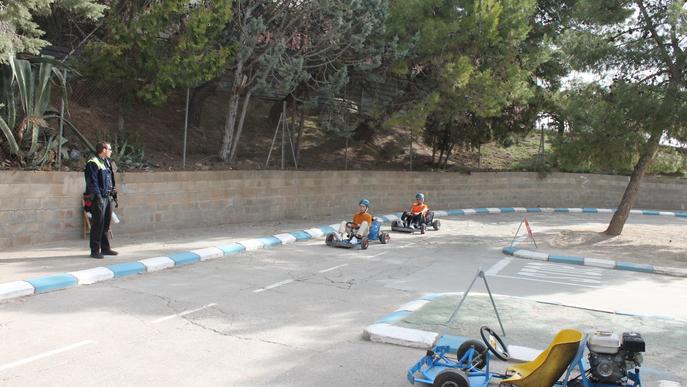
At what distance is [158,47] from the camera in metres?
15.2

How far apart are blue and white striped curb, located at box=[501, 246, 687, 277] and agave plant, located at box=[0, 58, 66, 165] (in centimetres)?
1099

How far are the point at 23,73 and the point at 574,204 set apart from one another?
27014mm

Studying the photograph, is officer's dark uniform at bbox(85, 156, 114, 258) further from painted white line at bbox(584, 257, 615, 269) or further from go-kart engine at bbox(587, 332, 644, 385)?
painted white line at bbox(584, 257, 615, 269)

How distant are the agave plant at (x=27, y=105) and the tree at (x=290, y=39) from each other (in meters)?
5.21

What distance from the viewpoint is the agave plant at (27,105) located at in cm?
1199

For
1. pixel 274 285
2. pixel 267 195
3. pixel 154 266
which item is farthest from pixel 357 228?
pixel 154 266

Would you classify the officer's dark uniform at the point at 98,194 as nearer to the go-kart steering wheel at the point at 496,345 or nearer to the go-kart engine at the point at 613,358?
the go-kart steering wheel at the point at 496,345

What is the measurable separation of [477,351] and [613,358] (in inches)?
48.9

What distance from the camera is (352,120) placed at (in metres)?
21.8

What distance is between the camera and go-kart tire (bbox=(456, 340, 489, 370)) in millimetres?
5609

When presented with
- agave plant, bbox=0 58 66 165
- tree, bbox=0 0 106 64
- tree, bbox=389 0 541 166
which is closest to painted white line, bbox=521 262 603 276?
tree, bbox=389 0 541 166

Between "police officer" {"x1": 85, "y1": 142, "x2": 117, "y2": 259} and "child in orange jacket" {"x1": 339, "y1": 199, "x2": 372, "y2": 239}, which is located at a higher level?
"police officer" {"x1": 85, "y1": 142, "x2": 117, "y2": 259}

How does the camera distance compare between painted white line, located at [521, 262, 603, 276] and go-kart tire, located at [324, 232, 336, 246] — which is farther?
go-kart tire, located at [324, 232, 336, 246]

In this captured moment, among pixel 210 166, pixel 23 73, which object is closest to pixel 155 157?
pixel 210 166
